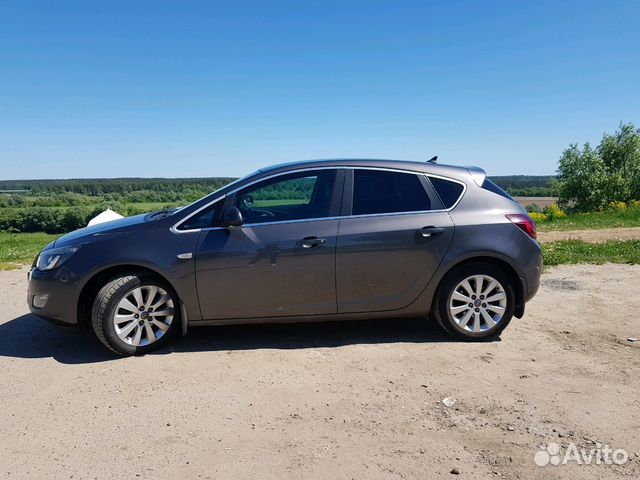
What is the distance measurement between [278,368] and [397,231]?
5.40 feet

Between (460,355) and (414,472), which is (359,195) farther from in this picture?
(414,472)

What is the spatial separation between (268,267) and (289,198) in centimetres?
77

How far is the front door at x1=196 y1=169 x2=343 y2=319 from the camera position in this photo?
4.24m

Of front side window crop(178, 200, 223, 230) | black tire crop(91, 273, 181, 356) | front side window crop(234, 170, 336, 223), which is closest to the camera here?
black tire crop(91, 273, 181, 356)

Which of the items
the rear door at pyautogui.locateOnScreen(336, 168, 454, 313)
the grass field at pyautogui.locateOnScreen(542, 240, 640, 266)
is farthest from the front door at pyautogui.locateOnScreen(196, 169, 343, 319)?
the grass field at pyautogui.locateOnScreen(542, 240, 640, 266)

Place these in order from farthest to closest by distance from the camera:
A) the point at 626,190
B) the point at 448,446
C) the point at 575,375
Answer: the point at 626,190 < the point at 575,375 < the point at 448,446

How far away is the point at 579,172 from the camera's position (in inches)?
1608

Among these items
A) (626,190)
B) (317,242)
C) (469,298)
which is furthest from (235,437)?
(626,190)

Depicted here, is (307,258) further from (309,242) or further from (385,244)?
(385,244)

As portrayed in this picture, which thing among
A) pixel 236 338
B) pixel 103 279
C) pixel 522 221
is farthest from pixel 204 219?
pixel 522 221

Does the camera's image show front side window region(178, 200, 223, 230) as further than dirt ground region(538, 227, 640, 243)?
No

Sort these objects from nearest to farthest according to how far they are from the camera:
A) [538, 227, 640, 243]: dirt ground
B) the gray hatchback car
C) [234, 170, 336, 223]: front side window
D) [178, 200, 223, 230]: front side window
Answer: the gray hatchback car
[178, 200, 223, 230]: front side window
[234, 170, 336, 223]: front side window
[538, 227, 640, 243]: dirt ground

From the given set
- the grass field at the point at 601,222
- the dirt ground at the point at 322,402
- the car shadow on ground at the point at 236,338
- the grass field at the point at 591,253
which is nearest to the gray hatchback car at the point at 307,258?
the car shadow on ground at the point at 236,338

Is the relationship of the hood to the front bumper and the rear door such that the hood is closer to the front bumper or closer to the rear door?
the front bumper
